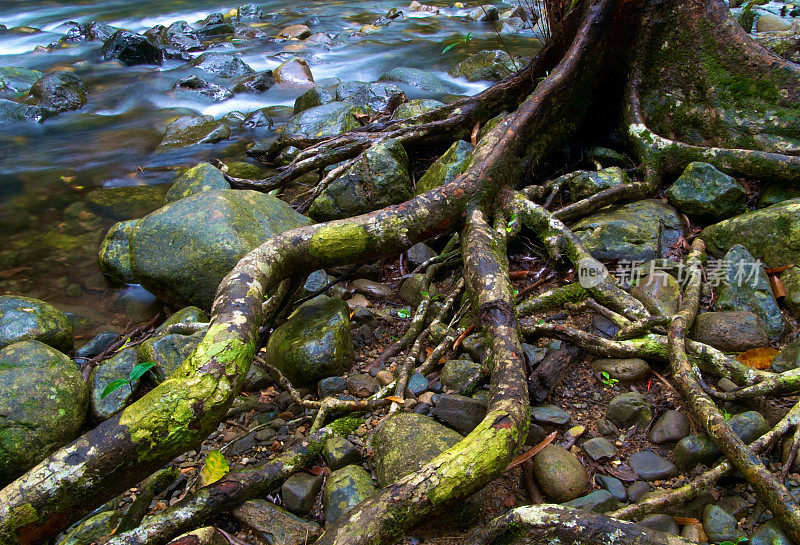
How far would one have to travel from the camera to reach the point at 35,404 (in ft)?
11.6

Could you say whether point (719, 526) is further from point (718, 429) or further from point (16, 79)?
point (16, 79)

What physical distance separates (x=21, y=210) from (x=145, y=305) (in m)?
3.23

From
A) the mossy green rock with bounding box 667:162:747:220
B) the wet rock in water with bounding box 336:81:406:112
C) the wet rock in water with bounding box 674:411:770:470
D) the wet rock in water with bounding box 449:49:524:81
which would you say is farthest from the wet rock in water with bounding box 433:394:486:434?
the wet rock in water with bounding box 449:49:524:81

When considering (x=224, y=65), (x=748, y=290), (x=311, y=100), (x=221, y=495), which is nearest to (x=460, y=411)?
(x=221, y=495)

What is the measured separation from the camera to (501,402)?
2.63 m

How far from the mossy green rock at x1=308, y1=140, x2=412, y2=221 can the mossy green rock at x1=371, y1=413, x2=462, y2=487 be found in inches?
117

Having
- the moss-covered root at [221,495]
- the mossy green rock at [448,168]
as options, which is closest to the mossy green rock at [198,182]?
the mossy green rock at [448,168]

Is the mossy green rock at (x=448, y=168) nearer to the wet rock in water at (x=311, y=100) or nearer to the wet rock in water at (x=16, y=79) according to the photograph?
the wet rock in water at (x=311, y=100)

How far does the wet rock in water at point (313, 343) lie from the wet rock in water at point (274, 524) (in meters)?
1.08

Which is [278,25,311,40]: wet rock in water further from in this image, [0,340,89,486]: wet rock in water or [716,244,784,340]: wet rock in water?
[716,244,784,340]: wet rock in water

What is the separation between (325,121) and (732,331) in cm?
651

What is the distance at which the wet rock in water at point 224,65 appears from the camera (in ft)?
41.2

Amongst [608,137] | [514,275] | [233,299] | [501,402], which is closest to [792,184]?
[608,137]

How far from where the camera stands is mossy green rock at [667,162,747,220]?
13.9 ft
